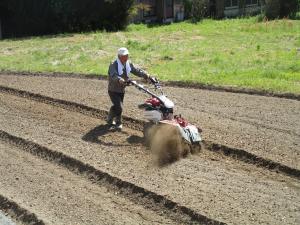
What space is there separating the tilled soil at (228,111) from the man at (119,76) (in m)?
0.96

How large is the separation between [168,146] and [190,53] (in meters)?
12.8

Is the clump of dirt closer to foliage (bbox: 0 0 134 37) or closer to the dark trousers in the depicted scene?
the dark trousers

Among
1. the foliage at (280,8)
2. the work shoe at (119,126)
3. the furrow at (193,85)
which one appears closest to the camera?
the work shoe at (119,126)

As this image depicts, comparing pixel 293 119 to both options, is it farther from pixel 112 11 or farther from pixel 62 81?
pixel 112 11

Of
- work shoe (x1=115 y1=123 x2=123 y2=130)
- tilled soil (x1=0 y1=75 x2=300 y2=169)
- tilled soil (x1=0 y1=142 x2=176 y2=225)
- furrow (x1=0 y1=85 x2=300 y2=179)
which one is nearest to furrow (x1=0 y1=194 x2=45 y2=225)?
tilled soil (x1=0 y1=142 x2=176 y2=225)

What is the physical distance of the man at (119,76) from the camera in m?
10.4

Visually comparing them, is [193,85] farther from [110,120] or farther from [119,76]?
[119,76]

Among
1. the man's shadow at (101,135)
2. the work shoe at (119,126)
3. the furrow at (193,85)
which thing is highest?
the furrow at (193,85)

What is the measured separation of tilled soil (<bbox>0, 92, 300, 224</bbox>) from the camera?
7336 mm

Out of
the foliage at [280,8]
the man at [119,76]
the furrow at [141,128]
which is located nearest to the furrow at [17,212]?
the man at [119,76]

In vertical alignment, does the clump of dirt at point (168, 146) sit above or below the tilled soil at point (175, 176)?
above

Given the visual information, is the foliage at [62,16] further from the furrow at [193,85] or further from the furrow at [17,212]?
the furrow at [17,212]

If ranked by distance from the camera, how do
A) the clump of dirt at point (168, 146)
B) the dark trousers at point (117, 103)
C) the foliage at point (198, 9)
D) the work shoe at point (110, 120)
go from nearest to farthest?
the clump of dirt at point (168, 146) → the dark trousers at point (117, 103) → the work shoe at point (110, 120) → the foliage at point (198, 9)

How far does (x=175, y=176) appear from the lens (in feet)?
28.3
